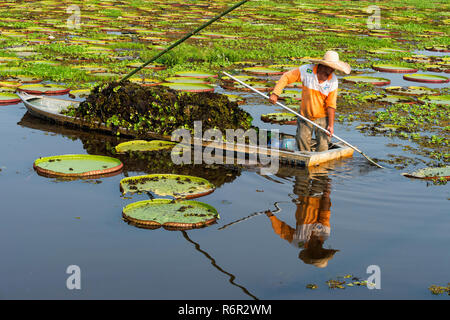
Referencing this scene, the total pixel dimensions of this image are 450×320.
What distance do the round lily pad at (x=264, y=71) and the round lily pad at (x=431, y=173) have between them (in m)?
8.09

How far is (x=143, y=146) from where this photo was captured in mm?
9414

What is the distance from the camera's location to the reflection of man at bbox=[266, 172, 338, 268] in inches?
231

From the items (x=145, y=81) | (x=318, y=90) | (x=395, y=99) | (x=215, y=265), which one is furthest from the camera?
(x=145, y=81)

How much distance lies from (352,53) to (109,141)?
43.3 ft

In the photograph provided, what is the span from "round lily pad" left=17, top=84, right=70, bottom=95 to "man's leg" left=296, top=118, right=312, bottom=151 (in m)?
5.93

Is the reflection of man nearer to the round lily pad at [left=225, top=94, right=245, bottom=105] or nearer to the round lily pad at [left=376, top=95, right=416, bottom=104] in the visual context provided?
the round lily pad at [left=225, top=94, right=245, bottom=105]

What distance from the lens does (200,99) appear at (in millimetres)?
9773

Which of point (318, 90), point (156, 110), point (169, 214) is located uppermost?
point (318, 90)

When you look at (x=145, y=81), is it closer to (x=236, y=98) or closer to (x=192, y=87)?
(x=192, y=87)

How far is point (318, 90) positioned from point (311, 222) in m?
2.47

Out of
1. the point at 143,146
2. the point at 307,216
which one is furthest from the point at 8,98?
the point at 307,216

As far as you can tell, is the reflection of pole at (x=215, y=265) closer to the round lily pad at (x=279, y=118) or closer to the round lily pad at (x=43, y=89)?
the round lily pad at (x=279, y=118)
